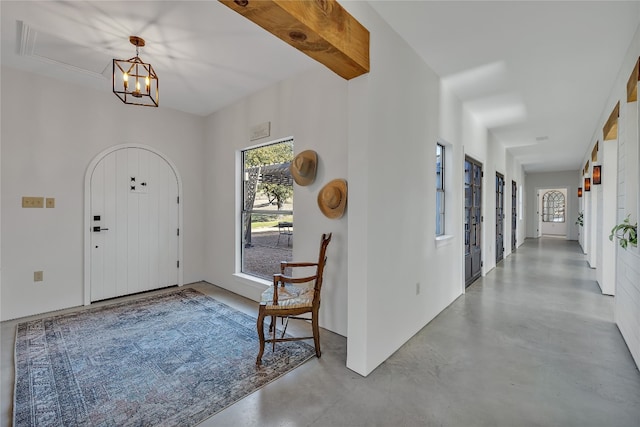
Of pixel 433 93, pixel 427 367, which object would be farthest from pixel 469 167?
pixel 427 367

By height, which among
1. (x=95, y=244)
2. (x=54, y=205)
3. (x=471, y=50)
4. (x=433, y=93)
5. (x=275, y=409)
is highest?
(x=471, y=50)

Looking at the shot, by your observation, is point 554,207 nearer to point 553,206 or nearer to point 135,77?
point 553,206

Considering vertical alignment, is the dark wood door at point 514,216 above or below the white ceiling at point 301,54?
below

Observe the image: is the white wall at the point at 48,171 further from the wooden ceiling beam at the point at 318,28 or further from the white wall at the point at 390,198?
the white wall at the point at 390,198

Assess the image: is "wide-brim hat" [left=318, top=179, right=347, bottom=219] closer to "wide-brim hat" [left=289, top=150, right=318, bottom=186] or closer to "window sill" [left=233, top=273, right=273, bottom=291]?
"wide-brim hat" [left=289, top=150, right=318, bottom=186]

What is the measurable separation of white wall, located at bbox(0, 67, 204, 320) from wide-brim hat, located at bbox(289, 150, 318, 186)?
266cm

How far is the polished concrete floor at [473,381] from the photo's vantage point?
1.76m

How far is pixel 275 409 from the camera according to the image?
1.83m

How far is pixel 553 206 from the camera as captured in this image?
521 inches

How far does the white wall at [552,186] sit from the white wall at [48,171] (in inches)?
538

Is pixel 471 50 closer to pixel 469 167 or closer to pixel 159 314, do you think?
pixel 469 167

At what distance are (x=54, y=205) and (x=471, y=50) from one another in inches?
194

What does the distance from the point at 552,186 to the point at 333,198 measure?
12587 millimetres

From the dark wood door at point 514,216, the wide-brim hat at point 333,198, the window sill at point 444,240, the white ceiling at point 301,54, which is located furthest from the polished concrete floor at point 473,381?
the dark wood door at point 514,216
